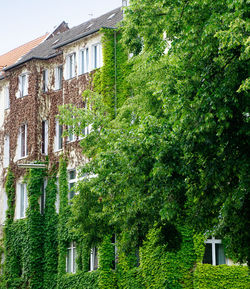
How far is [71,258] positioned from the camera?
44438 millimetres

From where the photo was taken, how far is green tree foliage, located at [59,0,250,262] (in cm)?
2106

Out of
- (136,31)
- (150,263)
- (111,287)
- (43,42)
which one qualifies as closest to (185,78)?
(136,31)

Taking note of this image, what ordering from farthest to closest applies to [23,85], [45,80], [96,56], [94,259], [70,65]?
[23,85], [45,80], [70,65], [96,56], [94,259]

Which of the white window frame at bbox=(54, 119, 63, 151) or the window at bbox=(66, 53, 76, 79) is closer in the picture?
the window at bbox=(66, 53, 76, 79)

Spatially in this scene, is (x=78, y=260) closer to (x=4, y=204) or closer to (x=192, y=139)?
(x=4, y=204)

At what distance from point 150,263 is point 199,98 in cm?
1786

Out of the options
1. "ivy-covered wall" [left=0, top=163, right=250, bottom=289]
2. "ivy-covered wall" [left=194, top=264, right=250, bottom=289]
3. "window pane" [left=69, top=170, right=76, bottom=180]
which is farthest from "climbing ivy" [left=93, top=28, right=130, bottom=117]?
"ivy-covered wall" [left=194, top=264, right=250, bottom=289]

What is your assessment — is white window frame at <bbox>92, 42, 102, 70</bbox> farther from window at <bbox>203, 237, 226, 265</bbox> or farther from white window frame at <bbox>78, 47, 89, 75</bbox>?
window at <bbox>203, 237, 226, 265</bbox>

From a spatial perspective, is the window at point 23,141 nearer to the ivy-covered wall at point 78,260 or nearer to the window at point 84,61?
the ivy-covered wall at point 78,260

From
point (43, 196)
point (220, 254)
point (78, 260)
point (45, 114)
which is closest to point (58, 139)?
point (45, 114)

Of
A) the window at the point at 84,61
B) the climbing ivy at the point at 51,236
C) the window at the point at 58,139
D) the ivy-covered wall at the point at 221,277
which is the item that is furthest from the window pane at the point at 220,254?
the window at the point at 58,139

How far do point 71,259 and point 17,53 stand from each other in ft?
75.3

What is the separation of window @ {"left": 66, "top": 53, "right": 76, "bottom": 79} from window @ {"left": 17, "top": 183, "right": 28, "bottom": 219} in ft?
24.6

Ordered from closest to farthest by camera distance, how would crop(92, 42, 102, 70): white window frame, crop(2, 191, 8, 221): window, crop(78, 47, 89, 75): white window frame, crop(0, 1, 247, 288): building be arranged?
crop(92, 42, 102, 70): white window frame
crop(0, 1, 247, 288): building
crop(78, 47, 89, 75): white window frame
crop(2, 191, 8, 221): window
